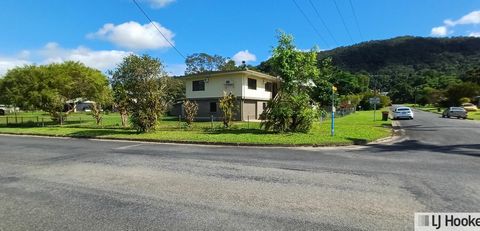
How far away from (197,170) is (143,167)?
1.76 meters

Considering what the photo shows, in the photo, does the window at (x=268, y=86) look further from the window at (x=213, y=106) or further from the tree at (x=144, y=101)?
the tree at (x=144, y=101)

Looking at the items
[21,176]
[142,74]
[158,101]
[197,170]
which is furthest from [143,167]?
[142,74]

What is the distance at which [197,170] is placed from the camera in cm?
1009

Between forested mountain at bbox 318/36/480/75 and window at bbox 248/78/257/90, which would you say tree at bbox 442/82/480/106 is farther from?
window at bbox 248/78/257/90

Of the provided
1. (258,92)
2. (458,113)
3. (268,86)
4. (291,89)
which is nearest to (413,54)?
(458,113)

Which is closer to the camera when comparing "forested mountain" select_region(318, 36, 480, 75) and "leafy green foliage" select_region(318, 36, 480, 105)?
"leafy green foliage" select_region(318, 36, 480, 105)

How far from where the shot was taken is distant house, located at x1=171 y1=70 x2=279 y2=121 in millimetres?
36062

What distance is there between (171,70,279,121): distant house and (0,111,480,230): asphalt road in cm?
2350

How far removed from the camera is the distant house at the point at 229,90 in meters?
36.1

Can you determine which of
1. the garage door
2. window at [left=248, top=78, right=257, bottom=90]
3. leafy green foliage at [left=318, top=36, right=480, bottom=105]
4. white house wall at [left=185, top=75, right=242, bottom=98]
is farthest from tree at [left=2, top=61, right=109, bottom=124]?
leafy green foliage at [left=318, top=36, right=480, bottom=105]

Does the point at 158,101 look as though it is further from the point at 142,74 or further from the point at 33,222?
the point at 33,222

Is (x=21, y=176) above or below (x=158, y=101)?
below

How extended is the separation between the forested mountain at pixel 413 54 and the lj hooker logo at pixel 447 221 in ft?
427

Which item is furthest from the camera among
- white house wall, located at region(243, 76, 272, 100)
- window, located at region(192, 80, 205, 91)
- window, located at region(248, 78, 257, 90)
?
window, located at region(192, 80, 205, 91)
